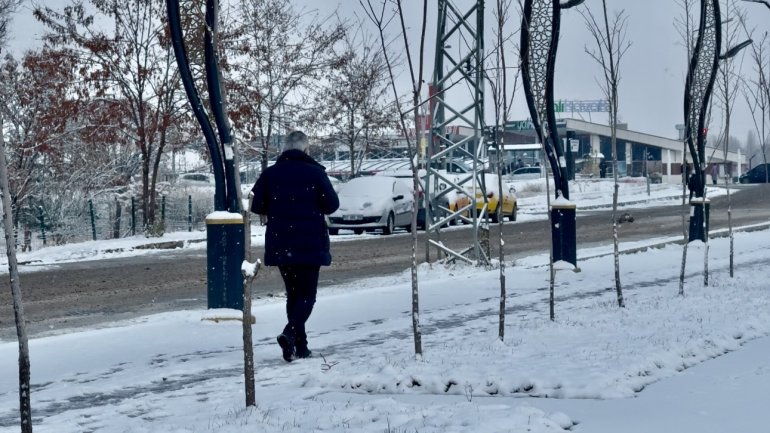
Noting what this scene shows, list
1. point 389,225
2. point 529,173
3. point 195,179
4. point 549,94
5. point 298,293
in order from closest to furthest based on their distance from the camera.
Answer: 1. point 298,293
2. point 549,94
3. point 389,225
4. point 195,179
5. point 529,173

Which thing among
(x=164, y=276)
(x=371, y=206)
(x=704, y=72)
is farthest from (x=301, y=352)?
(x=371, y=206)

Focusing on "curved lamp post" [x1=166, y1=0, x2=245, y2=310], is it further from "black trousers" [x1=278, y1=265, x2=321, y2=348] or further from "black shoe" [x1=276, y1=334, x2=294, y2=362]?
"black shoe" [x1=276, y1=334, x2=294, y2=362]

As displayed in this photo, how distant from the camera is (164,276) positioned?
17906 millimetres

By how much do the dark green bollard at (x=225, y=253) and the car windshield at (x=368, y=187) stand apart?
20.5 meters

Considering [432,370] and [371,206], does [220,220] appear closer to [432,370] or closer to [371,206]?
[432,370]

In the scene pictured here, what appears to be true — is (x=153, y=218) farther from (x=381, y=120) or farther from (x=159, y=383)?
(x=159, y=383)

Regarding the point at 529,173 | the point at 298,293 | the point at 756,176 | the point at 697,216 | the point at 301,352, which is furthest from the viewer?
the point at 756,176

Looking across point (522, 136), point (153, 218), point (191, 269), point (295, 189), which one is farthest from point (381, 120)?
point (522, 136)

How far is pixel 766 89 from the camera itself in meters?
17.7

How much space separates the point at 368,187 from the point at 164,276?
14.2m

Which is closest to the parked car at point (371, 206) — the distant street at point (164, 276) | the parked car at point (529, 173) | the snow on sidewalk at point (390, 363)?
the distant street at point (164, 276)

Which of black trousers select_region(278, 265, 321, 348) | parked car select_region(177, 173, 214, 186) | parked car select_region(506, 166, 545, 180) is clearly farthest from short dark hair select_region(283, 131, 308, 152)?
parked car select_region(506, 166, 545, 180)

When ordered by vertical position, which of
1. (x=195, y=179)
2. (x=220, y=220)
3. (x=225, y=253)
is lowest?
(x=225, y=253)

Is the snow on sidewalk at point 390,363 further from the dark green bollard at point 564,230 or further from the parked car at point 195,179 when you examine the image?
the parked car at point 195,179
